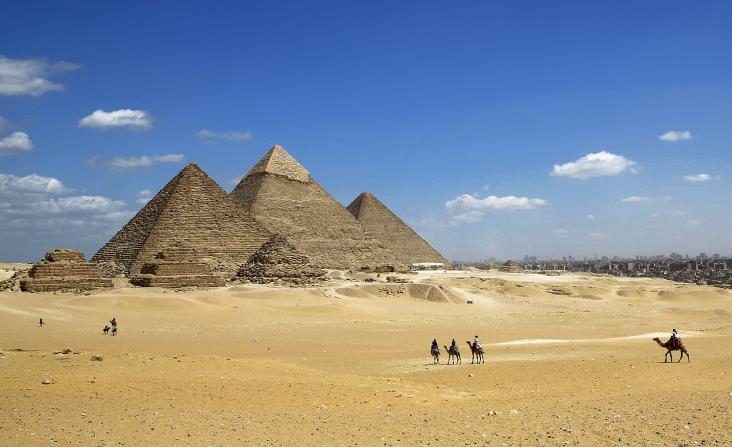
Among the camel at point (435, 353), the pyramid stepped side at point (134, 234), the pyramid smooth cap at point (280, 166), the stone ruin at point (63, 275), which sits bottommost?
the camel at point (435, 353)

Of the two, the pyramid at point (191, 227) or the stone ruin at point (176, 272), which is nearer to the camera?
the stone ruin at point (176, 272)

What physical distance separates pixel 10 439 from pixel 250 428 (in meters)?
2.23

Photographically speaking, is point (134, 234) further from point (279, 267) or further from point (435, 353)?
point (435, 353)

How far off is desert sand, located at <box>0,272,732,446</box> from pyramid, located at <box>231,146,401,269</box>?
81.2 feet

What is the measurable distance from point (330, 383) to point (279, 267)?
73.6 ft

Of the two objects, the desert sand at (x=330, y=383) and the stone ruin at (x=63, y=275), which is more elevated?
the stone ruin at (x=63, y=275)

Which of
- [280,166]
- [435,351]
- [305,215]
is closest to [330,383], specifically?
[435,351]

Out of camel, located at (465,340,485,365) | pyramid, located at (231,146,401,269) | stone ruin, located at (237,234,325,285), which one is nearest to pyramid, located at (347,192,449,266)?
pyramid, located at (231,146,401,269)

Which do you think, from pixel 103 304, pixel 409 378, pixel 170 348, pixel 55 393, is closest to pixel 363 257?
pixel 103 304

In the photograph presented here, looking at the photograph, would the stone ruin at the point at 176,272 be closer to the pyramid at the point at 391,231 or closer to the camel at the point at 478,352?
the camel at the point at 478,352

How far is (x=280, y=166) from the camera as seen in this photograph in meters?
52.8

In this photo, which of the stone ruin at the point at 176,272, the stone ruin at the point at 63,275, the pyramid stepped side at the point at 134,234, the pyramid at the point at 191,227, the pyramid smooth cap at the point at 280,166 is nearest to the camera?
the stone ruin at the point at 63,275

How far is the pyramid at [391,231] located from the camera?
62875 mm

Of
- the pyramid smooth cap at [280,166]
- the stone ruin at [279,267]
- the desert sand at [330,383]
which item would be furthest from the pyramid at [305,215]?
the desert sand at [330,383]
